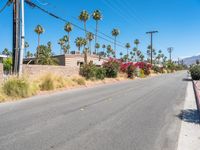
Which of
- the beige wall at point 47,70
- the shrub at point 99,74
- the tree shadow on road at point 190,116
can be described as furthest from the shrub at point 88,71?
the tree shadow on road at point 190,116

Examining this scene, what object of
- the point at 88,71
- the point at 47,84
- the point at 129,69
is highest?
the point at 129,69

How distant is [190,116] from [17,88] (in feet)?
32.6

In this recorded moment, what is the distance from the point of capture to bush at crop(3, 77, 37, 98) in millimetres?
15530

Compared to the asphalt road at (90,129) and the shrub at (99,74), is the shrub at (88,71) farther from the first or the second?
the asphalt road at (90,129)

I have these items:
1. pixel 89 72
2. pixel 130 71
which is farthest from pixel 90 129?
pixel 130 71

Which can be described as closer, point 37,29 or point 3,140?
point 3,140

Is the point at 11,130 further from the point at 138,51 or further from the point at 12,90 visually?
the point at 138,51

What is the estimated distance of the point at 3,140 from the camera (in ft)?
21.0

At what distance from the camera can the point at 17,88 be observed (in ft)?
51.7

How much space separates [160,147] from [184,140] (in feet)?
3.19

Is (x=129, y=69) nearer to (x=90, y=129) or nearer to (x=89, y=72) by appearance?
(x=89, y=72)

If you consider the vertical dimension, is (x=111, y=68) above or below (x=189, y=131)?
above

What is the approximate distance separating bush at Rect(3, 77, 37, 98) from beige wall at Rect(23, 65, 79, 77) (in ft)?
23.3

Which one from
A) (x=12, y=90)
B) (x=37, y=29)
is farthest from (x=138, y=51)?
(x=12, y=90)
